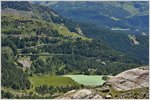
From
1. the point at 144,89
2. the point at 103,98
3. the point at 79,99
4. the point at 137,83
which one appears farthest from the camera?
the point at 137,83

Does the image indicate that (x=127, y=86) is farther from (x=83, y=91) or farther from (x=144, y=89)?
(x=83, y=91)

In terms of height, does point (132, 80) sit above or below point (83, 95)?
above

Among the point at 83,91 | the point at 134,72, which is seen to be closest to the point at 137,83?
the point at 134,72

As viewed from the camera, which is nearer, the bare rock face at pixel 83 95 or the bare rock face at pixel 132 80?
the bare rock face at pixel 83 95

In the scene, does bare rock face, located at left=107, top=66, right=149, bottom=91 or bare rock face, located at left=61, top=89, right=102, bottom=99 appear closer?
bare rock face, located at left=61, top=89, right=102, bottom=99

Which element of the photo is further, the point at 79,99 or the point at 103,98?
the point at 103,98

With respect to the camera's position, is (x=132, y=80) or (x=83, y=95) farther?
(x=132, y=80)

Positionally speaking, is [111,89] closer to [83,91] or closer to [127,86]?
[127,86]

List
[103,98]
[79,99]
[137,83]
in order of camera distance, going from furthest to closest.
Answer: [137,83], [103,98], [79,99]
